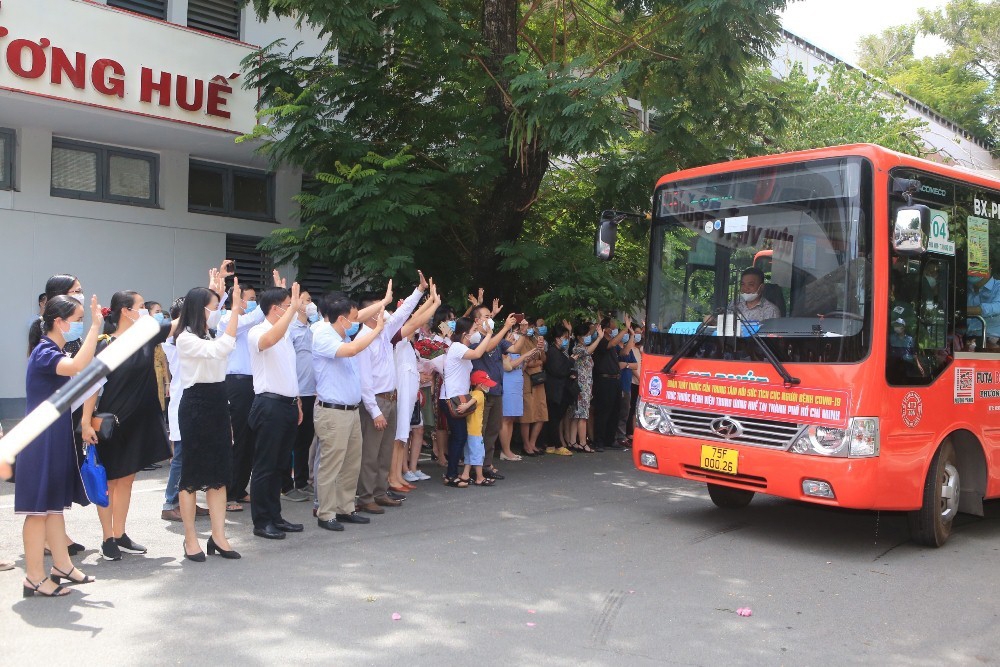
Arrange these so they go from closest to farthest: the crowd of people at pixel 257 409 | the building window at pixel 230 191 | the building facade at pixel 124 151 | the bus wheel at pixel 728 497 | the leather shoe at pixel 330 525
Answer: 1. the crowd of people at pixel 257 409
2. the leather shoe at pixel 330 525
3. the bus wheel at pixel 728 497
4. the building facade at pixel 124 151
5. the building window at pixel 230 191

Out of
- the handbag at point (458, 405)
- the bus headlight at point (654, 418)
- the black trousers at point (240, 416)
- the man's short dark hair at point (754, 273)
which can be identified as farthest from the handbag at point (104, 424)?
the man's short dark hair at point (754, 273)

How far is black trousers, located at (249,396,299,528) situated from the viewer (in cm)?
732

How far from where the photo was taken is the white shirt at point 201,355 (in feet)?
21.4

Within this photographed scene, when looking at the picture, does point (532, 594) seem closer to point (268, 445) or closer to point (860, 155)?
point (268, 445)

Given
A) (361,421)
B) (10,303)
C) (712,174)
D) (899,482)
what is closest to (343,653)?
(361,421)

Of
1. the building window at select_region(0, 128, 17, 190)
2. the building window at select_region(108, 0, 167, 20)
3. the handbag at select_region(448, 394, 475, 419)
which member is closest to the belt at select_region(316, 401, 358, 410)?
the handbag at select_region(448, 394, 475, 419)

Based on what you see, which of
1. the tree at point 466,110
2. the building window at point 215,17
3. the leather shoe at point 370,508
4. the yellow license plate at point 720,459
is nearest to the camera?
the yellow license plate at point 720,459

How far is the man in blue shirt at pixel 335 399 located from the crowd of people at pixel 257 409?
1cm

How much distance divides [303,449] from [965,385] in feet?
20.5

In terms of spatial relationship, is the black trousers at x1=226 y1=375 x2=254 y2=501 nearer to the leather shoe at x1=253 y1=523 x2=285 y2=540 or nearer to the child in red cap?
the leather shoe at x1=253 y1=523 x2=285 y2=540

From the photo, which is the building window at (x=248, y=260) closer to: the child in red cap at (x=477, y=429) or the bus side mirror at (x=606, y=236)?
the child in red cap at (x=477, y=429)

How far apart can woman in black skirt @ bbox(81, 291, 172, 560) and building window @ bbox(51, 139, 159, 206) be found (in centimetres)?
850

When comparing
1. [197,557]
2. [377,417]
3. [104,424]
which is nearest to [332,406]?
[377,417]

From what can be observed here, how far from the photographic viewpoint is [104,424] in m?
6.10
